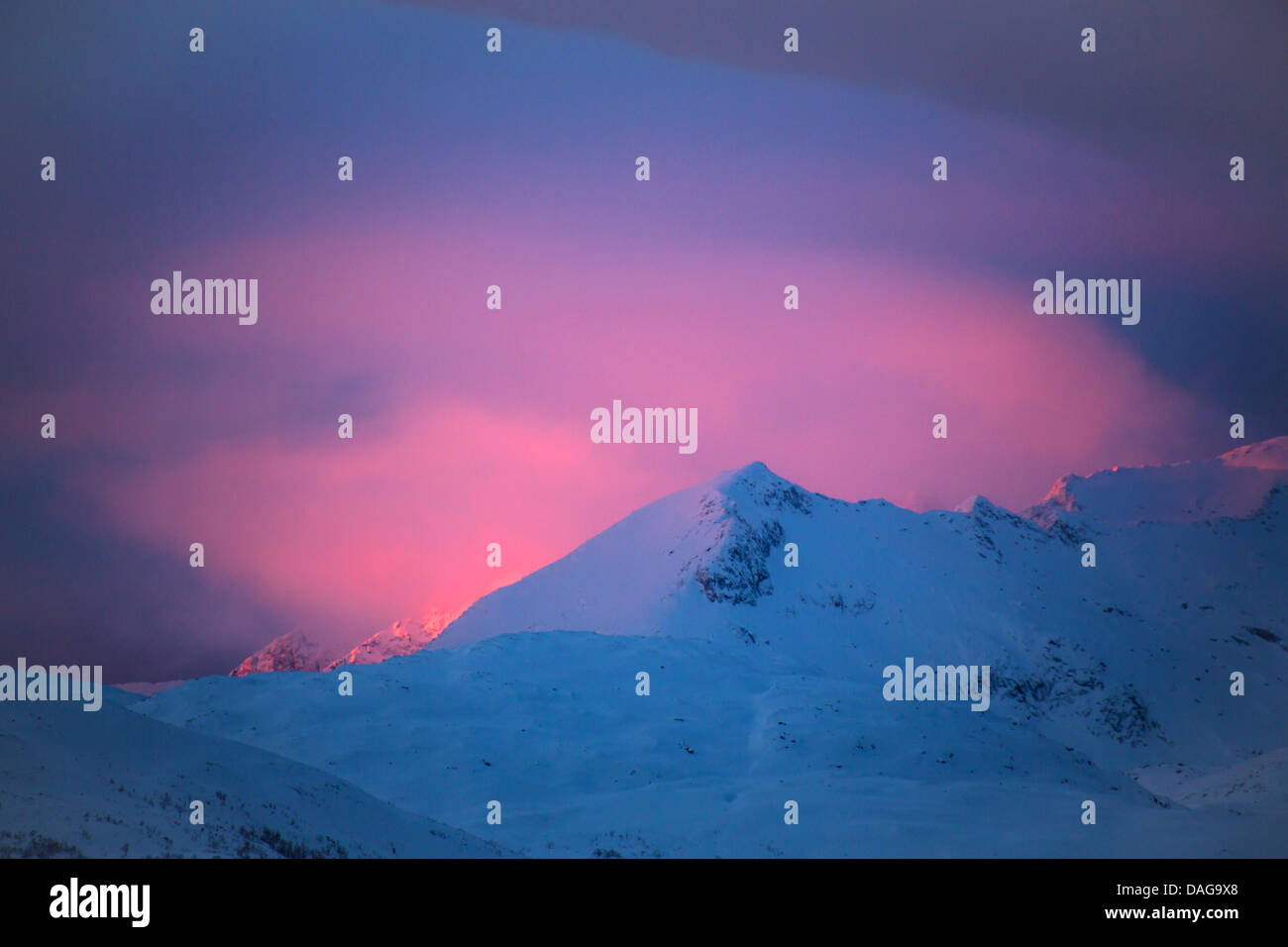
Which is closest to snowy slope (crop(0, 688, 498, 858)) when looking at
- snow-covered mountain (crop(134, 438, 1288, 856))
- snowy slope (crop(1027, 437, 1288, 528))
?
snow-covered mountain (crop(134, 438, 1288, 856))

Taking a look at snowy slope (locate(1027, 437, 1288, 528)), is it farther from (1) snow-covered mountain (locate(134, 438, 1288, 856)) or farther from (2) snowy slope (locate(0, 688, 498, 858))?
(2) snowy slope (locate(0, 688, 498, 858))

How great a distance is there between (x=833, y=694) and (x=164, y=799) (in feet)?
136

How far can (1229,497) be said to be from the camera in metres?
166

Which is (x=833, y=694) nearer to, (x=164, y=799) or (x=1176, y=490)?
(x=164, y=799)

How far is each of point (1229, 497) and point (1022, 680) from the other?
295ft

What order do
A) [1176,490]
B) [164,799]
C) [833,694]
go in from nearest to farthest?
[164,799]
[833,694]
[1176,490]

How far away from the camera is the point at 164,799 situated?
2322 cm

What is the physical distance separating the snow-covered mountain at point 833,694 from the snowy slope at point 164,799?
726 cm

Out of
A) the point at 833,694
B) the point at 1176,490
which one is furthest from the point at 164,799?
the point at 1176,490

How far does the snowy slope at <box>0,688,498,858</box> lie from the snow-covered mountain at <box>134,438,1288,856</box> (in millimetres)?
7259

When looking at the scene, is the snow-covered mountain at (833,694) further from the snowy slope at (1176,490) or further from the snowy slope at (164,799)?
the snowy slope at (164,799)
